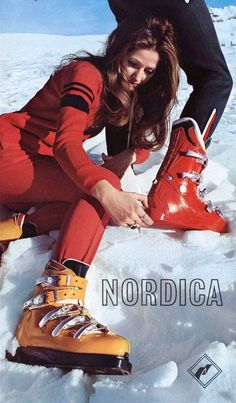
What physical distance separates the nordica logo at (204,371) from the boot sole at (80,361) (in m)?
0.09

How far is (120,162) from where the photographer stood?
1.21 metres

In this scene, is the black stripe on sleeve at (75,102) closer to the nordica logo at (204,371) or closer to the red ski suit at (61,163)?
the red ski suit at (61,163)

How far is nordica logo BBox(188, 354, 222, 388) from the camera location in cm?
69

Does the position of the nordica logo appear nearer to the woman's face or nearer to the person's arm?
the person's arm

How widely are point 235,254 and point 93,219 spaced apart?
0.84 feet

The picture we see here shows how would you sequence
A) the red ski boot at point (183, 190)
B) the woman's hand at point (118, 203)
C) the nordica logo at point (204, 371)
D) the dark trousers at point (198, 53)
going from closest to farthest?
1. the nordica logo at point (204, 371)
2. the woman's hand at point (118, 203)
3. the red ski boot at point (183, 190)
4. the dark trousers at point (198, 53)

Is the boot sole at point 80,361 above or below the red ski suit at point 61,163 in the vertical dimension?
Answer: below

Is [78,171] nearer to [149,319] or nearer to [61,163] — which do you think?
[61,163]

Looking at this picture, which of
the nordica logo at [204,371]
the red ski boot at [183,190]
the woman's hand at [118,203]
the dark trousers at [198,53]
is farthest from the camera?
the dark trousers at [198,53]

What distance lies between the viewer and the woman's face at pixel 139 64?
1059 mm

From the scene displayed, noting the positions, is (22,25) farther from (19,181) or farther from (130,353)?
(130,353)

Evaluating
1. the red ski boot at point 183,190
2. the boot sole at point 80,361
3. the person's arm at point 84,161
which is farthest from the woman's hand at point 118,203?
the boot sole at point 80,361

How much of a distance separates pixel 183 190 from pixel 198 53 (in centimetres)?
31

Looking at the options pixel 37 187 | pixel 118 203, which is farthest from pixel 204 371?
pixel 37 187
